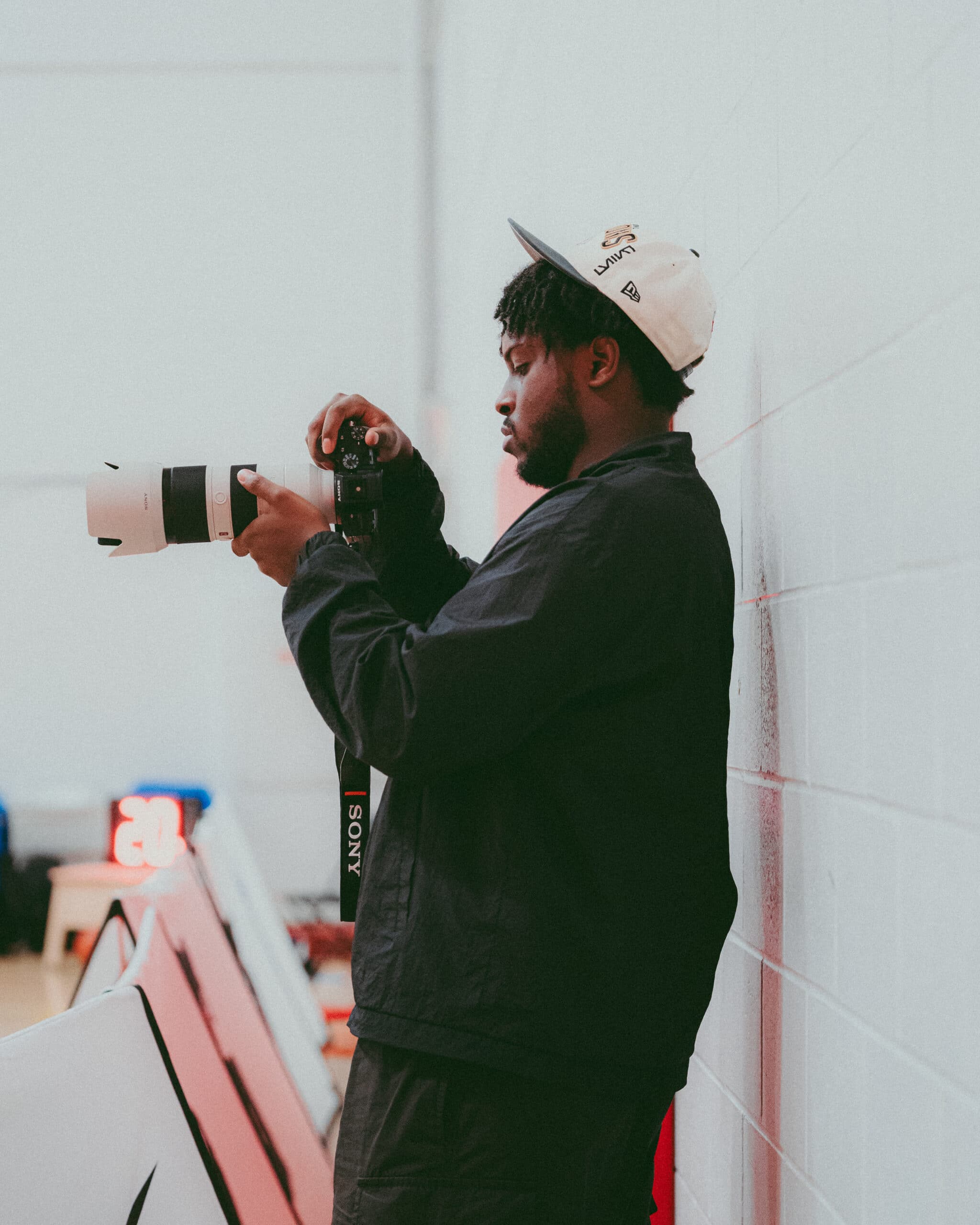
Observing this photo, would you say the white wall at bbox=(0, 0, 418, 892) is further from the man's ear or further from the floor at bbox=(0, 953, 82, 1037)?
the man's ear

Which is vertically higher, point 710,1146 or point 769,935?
point 769,935

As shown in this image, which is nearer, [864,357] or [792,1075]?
[864,357]

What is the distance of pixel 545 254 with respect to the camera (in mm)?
973

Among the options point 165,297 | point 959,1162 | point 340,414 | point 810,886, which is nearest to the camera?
point 959,1162

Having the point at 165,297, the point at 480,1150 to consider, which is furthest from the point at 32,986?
the point at 480,1150

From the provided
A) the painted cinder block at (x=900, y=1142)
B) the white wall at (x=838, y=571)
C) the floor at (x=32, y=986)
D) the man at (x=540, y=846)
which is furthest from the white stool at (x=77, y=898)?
the painted cinder block at (x=900, y=1142)

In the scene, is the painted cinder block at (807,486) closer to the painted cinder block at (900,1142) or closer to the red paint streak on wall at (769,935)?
the red paint streak on wall at (769,935)

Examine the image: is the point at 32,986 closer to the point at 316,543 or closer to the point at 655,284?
the point at 316,543

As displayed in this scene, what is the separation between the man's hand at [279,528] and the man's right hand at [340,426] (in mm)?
82

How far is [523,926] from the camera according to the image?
0.79 meters

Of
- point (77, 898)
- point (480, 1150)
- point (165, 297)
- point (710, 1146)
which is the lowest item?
point (77, 898)

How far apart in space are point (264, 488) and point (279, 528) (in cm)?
5

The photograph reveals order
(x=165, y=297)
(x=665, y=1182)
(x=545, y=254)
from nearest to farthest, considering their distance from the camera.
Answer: (x=545, y=254) < (x=665, y=1182) < (x=165, y=297)

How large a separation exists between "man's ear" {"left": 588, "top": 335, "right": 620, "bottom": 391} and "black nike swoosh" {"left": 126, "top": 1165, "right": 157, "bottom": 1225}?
39.6 inches
